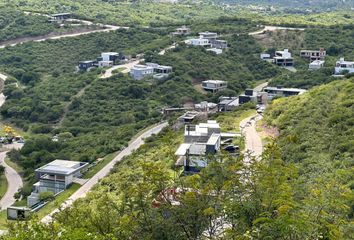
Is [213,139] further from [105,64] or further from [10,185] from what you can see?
[105,64]

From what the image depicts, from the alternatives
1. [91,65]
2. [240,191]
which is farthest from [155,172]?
[91,65]

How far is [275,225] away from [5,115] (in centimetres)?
4706

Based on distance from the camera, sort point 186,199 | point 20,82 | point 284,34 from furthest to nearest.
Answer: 1. point 284,34
2. point 20,82
3. point 186,199

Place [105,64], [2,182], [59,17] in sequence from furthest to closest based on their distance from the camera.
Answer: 1. [59,17]
2. [105,64]
3. [2,182]

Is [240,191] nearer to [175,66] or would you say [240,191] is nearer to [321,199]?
[321,199]

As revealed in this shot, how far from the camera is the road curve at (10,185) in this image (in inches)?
1383

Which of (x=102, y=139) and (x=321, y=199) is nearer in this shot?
(x=321, y=199)

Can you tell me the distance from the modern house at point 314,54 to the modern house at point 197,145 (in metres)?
33.4

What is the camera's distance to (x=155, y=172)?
15.5m

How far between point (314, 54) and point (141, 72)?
61.3 ft

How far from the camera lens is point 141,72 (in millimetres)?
58406

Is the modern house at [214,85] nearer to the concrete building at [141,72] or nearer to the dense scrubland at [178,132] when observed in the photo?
the dense scrubland at [178,132]

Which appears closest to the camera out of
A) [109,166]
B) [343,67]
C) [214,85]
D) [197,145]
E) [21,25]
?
[197,145]

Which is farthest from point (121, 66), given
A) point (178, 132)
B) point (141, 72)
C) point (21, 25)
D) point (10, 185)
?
point (178, 132)
